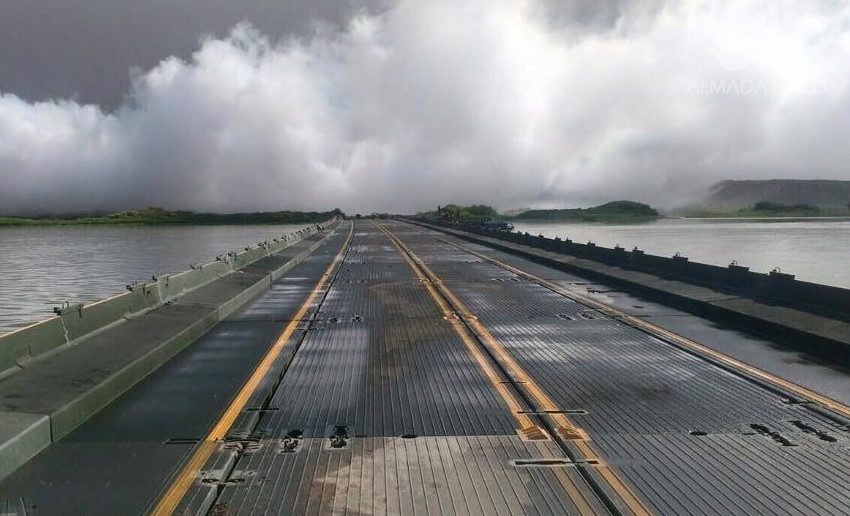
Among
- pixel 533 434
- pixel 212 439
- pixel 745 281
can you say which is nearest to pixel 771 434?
pixel 533 434

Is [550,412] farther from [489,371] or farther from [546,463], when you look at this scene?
[489,371]

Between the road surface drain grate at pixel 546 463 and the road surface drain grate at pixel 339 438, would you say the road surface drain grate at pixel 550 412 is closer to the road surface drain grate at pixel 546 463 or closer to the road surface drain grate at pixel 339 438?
the road surface drain grate at pixel 546 463

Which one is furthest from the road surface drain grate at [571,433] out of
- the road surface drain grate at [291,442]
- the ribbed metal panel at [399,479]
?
the road surface drain grate at [291,442]

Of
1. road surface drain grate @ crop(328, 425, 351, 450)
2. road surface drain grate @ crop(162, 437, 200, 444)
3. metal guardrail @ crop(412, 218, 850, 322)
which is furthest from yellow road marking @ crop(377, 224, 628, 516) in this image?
metal guardrail @ crop(412, 218, 850, 322)

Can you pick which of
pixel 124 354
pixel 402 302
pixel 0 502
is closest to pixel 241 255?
pixel 402 302

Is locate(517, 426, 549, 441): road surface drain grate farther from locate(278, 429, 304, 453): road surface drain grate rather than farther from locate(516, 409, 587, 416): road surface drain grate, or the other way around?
locate(278, 429, 304, 453): road surface drain grate
